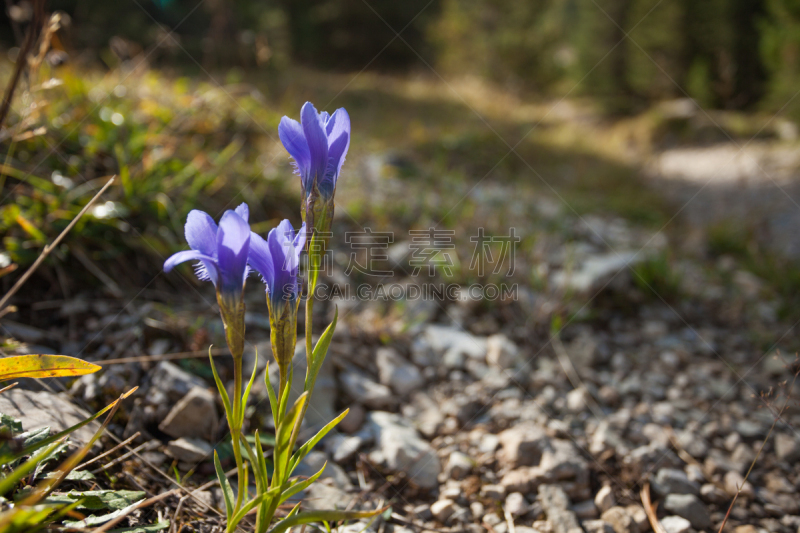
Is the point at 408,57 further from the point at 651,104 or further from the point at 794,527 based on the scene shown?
the point at 794,527

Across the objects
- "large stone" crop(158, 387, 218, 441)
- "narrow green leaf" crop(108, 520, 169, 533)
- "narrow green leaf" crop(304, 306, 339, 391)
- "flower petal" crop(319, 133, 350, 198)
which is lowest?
"large stone" crop(158, 387, 218, 441)

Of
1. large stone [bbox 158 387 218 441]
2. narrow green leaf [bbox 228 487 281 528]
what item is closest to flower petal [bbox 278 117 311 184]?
narrow green leaf [bbox 228 487 281 528]

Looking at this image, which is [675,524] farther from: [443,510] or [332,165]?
[332,165]

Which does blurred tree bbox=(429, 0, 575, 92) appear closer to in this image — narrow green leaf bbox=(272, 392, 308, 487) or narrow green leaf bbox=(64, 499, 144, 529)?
narrow green leaf bbox=(272, 392, 308, 487)

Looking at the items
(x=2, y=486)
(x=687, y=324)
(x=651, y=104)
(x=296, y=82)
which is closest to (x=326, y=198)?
(x=2, y=486)

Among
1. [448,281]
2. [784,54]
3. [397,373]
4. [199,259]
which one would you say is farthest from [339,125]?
[784,54]

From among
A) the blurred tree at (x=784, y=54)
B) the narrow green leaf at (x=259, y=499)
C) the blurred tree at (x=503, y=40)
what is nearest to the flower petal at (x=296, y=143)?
the narrow green leaf at (x=259, y=499)

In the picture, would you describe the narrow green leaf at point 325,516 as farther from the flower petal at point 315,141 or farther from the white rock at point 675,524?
the white rock at point 675,524
